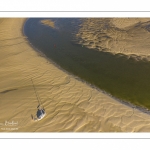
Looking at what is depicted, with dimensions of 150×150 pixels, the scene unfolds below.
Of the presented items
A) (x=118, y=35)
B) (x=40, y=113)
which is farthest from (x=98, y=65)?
(x=40, y=113)

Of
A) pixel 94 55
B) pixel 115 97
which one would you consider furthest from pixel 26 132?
pixel 94 55

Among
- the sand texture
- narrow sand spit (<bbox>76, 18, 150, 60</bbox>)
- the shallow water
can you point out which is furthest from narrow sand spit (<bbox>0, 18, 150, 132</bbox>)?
the sand texture

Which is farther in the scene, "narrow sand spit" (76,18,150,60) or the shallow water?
"narrow sand spit" (76,18,150,60)

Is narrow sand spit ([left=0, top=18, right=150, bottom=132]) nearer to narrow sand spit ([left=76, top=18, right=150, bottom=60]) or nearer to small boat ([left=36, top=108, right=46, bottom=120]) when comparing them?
small boat ([left=36, top=108, right=46, bottom=120])

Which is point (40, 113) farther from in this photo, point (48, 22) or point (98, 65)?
point (48, 22)

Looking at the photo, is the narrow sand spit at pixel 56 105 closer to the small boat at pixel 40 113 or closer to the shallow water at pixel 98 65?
the small boat at pixel 40 113
